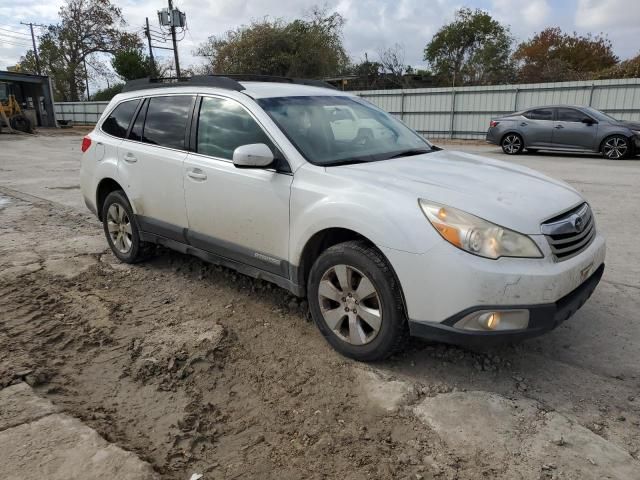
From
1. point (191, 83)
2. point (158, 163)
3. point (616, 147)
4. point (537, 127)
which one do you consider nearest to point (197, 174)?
point (158, 163)

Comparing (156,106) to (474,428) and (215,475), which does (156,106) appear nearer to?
(215,475)

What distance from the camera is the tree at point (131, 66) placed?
138 ft

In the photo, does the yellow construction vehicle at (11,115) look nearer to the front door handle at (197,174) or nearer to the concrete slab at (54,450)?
the front door handle at (197,174)

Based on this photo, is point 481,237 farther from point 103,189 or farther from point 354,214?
point 103,189

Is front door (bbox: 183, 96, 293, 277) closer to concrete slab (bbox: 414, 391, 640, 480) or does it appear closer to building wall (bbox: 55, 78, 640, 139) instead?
concrete slab (bbox: 414, 391, 640, 480)

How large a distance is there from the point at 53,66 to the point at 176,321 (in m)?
54.4

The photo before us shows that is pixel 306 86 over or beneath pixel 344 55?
beneath

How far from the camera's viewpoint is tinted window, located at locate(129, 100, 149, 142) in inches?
189

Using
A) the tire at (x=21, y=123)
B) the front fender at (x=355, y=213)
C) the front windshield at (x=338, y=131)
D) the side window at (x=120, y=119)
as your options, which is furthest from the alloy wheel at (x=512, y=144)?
the tire at (x=21, y=123)

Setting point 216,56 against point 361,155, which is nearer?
point 361,155

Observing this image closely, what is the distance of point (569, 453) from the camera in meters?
2.43

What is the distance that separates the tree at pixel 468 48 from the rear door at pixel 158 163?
39.4 m

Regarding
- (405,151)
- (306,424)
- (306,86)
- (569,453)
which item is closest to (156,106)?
(306,86)

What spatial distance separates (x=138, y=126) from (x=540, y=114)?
13.3m
